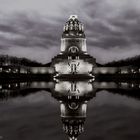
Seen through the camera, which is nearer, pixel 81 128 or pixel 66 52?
pixel 81 128

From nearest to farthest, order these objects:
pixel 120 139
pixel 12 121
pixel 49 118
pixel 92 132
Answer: pixel 120 139 < pixel 92 132 < pixel 12 121 < pixel 49 118

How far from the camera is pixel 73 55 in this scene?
86188 mm

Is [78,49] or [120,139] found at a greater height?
[78,49]

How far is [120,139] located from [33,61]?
5071 inches

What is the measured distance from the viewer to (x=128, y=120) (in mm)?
11539

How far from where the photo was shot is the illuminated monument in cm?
8375

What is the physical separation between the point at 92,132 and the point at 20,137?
203 centimetres

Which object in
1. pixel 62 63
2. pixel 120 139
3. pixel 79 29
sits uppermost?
pixel 79 29

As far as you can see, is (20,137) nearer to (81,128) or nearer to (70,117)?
(81,128)

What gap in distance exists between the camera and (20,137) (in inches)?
324

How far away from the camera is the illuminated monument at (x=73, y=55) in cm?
8375

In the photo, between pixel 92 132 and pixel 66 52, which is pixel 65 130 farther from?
pixel 66 52

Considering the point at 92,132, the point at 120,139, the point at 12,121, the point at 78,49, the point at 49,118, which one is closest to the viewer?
the point at 120,139

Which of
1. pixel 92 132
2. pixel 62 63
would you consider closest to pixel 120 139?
pixel 92 132
